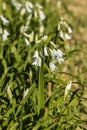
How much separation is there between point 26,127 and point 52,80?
0.83m

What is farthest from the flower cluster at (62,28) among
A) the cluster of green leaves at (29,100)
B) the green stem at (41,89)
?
the green stem at (41,89)

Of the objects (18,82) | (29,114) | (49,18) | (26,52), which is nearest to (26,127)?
(29,114)

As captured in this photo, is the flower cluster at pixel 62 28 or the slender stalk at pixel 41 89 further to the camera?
the flower cluster at pixel 62 28

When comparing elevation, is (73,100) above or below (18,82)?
below

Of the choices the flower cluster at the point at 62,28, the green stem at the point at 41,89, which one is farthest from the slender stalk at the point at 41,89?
the flower cluster at the point at 62,28

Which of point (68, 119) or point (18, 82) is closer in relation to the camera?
point (68, 119)

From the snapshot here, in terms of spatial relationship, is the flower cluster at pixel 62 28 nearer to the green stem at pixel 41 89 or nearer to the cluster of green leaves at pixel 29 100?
the cluster of green leaves at pixel 29 100

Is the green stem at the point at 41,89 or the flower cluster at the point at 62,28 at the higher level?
the flower cluster at the point at 62,28

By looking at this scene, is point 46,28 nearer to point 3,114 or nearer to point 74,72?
point 74,72

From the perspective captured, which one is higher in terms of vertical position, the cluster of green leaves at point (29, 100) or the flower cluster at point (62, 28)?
the flower cluster at point (62, 28)

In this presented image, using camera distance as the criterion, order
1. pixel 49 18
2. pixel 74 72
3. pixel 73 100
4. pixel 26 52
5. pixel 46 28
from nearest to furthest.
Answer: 1. pixel 73 100
2. pixel 26 52
3. pixel 74 72
4. pixel 46 28
5. pixel 49 18

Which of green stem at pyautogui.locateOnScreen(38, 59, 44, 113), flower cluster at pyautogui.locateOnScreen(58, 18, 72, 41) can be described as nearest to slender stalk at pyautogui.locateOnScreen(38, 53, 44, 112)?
green stem at pyautogui.locateOnScreen(38, 59, 44, 113)

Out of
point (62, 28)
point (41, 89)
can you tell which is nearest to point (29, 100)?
point (41, 89)

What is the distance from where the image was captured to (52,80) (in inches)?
165
